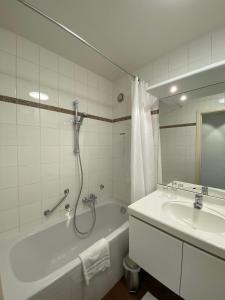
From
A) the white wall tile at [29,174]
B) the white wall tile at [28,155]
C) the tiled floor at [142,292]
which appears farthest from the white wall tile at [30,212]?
the tiled floor at [142,292]

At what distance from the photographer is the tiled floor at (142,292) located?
1.22 metres

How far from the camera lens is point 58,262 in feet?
4.82

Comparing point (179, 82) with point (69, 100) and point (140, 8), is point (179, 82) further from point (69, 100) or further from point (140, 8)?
point (69, 100)

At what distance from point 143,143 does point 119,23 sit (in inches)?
43.3

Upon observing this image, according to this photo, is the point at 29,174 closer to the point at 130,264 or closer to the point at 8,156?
the point at 8,156

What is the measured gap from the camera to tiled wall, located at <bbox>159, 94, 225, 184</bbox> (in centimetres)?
128

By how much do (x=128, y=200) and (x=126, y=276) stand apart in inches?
34.7

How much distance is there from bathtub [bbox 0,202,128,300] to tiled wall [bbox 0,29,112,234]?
210mm

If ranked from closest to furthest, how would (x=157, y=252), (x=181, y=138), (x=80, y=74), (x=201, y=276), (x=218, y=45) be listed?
(x=201, y=276)
(x=157, y=252)
(x=218, y=45)
(x=181, y=138)
(x=80, y=74)

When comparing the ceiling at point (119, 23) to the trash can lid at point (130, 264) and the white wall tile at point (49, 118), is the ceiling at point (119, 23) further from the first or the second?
the trash can lid at point (130, 264)

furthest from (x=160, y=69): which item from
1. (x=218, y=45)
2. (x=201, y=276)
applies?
(x=201, y=276)

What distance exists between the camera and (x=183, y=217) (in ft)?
3.80

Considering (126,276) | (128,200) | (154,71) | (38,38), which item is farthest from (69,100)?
(126,276)

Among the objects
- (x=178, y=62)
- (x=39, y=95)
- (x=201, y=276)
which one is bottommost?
(x=201, y=276)
